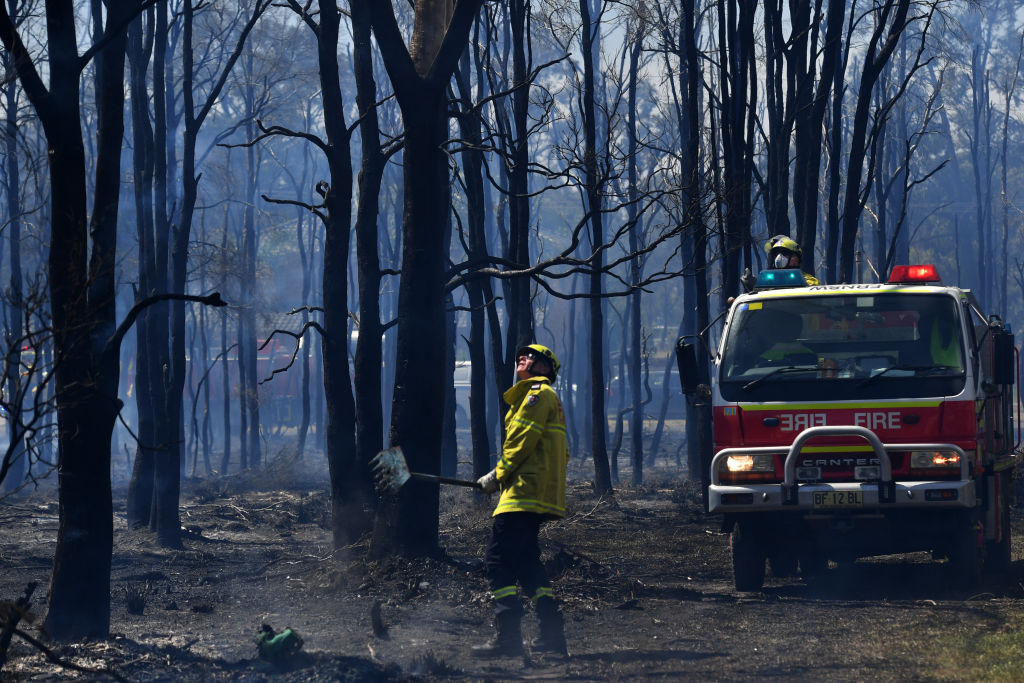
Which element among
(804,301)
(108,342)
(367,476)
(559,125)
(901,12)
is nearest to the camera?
(108,342)

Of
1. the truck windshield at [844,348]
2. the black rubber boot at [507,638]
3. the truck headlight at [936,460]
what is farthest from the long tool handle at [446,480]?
the truck headlight at [936,460]

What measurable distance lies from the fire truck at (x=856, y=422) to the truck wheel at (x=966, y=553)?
0.01 m

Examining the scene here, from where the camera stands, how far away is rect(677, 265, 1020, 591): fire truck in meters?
8.46

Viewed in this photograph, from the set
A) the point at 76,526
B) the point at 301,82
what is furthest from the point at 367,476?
the point at 301,82

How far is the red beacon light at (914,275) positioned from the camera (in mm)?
9414

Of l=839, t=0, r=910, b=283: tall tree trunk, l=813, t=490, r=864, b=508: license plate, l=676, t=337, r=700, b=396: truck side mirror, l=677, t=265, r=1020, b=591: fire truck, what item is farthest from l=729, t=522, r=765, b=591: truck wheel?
l=839, t=0, r=910, b=283: tall tree trunk

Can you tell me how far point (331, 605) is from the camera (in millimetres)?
9258

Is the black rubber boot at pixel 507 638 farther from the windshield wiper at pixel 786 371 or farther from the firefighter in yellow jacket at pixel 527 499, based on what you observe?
the windshield wiper at pixel 786 371

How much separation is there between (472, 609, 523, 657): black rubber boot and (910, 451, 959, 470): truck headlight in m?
3.22

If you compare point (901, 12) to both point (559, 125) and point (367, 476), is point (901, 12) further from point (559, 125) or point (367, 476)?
point (559, 125)

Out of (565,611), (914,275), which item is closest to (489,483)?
(565,611)

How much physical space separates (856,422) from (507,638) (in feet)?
10.2

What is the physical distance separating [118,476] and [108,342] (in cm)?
2895

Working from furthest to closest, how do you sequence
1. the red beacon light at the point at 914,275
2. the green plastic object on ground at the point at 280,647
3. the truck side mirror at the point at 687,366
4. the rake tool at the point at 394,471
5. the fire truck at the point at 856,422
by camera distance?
the red beacon light at the point at 914,275
the truck side mirror at the point at 687,366
the fire truck at the point at 856,422
the rake tool at the point at 394,471
the green plastic object on ground at the point at 280,647
